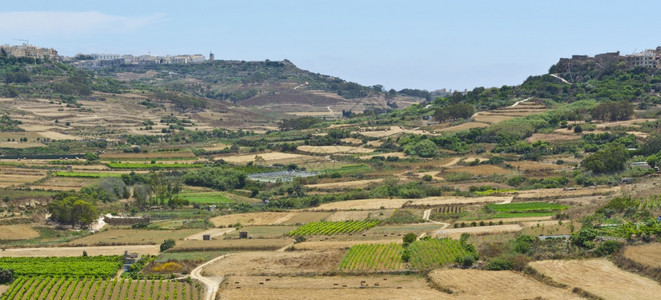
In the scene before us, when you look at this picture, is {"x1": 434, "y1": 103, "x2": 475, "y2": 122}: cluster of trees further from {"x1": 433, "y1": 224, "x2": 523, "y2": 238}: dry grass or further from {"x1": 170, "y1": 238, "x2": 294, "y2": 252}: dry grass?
{"x1": 170, "y1": 238, "x2": 294, "y2": 252}: dry grass

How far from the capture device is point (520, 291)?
40250 millimetres

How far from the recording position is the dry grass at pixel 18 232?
61938mm

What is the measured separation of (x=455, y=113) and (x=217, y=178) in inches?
2034

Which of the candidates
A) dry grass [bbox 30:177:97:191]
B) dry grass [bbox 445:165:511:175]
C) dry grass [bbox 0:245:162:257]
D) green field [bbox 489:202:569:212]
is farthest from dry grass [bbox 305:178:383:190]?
dry grass [bbox 0:245:162:257]

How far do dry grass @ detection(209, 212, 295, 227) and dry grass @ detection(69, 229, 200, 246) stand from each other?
4.39 meters

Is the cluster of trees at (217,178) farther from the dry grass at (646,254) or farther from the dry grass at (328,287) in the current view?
the dry grass at (646,254)

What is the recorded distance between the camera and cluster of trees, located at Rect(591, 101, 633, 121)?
114 meters

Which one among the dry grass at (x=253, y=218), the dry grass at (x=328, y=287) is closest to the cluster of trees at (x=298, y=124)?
the dry grass at (x=253, y=218)

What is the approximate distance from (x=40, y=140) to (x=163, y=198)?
51.7 m

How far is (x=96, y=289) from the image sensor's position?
150 feet

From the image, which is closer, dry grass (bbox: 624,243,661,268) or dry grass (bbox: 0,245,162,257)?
dry grass (bbox: 624,243,661,268)

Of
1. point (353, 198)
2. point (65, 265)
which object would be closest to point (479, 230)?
point (353, 198)

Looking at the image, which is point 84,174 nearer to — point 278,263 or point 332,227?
point 332,227

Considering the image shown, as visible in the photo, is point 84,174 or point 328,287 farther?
point 84,174
